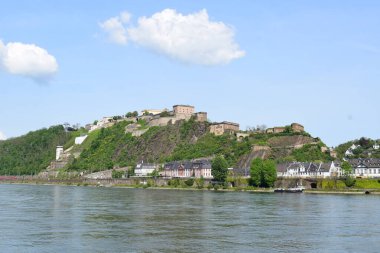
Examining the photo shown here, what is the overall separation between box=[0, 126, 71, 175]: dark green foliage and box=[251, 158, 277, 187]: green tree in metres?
91.0

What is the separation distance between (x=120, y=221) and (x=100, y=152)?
107621 millimetres

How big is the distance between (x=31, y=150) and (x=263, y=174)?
371ft

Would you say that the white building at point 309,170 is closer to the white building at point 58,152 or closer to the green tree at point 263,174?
the green tree at point 263,174

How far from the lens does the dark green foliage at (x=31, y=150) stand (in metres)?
162

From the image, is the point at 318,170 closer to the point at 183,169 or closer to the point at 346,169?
the point at 346,169

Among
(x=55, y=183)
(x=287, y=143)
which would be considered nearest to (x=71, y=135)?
(x=55, y=183)

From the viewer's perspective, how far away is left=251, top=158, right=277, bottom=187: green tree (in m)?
82.1

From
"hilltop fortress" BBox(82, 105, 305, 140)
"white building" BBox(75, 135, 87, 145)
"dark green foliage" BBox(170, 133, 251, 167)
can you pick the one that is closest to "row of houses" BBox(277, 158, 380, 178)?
"dark green foliage" BBox(170, 133, 251, 167)

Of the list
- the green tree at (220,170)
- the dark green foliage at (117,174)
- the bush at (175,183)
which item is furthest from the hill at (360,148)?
the dark green foliage at (117,174)

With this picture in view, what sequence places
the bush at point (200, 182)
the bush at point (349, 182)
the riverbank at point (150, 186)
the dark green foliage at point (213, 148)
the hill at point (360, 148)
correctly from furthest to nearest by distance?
the hill at point (360, 148)
the dark green foliage at point (213, 148)
the bush at point (200, 182)
the bush at point (349, 182)
the riverbank at point (150, 186)

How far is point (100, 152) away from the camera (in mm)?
141500

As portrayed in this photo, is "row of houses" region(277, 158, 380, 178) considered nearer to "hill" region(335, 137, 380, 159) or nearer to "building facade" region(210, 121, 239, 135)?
"hill" region(335, 137, 380, 159)

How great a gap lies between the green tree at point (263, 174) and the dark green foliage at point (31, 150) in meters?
91.0

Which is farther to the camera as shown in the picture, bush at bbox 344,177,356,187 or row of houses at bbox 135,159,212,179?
row of houses at bbox 135,159,212,179
